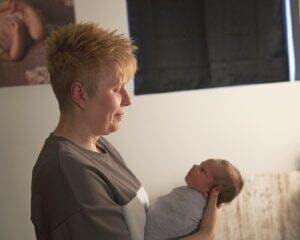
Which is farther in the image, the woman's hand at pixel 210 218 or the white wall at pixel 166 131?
the white wall at pixel 166 131

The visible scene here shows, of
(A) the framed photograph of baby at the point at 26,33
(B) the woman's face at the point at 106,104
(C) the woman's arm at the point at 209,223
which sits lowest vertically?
(C) the woman's arm at the point at 209,223

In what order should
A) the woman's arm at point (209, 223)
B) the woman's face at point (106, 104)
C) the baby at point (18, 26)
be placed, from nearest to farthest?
the woman's face at point (106, 104)
the woman's arm at point (209, 223)
the baby at point (18, 26)

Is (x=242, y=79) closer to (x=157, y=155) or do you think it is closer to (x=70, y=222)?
(x=157, y=155)

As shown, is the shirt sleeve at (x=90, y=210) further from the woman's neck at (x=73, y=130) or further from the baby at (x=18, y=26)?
the baby at (x=18, y=26)

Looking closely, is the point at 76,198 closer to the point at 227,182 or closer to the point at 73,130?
the point at 73,130

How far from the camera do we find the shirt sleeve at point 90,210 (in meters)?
0.80

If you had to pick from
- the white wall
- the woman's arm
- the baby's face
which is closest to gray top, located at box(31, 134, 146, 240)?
the woman's arm

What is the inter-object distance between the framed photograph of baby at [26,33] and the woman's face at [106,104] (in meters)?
1.12

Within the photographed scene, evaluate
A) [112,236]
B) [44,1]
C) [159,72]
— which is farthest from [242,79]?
[112,236]

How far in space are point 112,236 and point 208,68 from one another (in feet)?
4.74

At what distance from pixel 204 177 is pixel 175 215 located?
0.78ft

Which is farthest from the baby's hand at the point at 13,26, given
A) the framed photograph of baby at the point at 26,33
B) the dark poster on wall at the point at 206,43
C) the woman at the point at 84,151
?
the woman at the point at 84,151

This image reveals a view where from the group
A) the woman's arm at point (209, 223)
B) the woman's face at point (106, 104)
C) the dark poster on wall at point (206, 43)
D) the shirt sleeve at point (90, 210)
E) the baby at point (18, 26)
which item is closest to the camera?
the shirt sleeve at point (90, 210)

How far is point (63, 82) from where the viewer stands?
89cm
